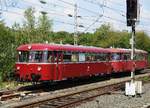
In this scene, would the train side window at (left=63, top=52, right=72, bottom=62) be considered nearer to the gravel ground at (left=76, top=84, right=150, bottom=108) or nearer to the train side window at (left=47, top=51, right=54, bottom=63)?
the train side window at (left=47, top=51, right=54, bottom=63)

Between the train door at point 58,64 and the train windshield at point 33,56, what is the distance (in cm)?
74

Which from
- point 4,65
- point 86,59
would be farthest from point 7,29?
point 86,59

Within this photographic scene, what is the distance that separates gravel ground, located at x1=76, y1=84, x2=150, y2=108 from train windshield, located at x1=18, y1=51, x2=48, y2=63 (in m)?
4.98

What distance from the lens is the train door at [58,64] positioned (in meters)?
25.2

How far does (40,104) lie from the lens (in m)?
18.3

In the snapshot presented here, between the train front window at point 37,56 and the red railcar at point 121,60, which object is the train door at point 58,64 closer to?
the train front window at point 37,56

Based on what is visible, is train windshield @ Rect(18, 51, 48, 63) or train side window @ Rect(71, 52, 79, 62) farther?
train side window @ Rect(71, 52, 79, 62)

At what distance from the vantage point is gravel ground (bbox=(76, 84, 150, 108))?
17.7 meters

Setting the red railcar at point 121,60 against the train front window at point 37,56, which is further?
the red railcar at point 121,60

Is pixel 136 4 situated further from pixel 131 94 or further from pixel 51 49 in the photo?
pixel 51 49

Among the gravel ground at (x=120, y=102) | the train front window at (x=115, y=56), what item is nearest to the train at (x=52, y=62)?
the gravel ground at (x=120, y=102)

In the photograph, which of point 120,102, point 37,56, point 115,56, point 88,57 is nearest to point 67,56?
point 37,56

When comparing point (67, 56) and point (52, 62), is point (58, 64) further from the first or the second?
point (67, 56)

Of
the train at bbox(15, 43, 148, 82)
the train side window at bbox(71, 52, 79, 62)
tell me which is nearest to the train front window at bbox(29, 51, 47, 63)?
the train at bbox(15, 43, 148, 82)
